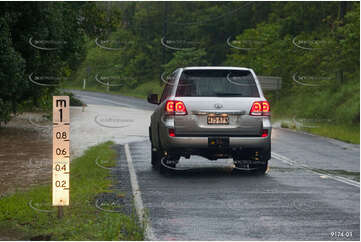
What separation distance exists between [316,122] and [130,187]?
23938 millimetres

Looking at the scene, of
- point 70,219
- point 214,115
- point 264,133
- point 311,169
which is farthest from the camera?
point 311,169

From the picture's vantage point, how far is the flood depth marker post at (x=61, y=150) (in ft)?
29.7

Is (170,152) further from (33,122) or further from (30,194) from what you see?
(33,122)

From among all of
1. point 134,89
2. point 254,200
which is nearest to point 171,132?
point 254,200

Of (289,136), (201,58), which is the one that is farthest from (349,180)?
(201,58)

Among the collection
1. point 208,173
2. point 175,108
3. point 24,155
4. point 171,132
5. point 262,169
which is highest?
point 175,108

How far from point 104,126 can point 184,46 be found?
33.8 metres

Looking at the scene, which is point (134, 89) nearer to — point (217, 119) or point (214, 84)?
point (214, 84)

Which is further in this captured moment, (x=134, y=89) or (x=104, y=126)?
(x=134, y=89)

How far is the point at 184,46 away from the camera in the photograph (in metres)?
67.6

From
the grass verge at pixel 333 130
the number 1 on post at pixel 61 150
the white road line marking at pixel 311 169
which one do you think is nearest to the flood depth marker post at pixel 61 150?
the number 1 on post at pixel 61 150

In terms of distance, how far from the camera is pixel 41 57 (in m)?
27.2

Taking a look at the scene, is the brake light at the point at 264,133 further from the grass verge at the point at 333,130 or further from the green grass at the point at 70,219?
the grass verge at the point at 333,130

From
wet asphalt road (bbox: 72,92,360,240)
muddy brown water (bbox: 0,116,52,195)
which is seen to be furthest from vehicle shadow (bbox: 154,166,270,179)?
muddy brown water (bbox: 0,116,52,195)
